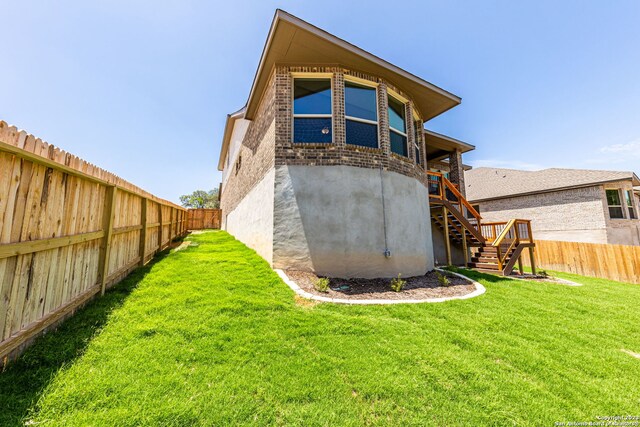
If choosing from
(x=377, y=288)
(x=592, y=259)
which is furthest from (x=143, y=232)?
(x=592, y=259)

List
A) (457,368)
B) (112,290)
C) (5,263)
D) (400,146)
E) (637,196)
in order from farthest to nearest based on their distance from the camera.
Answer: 1. (637,196)
2. (400,146)
3. (112,290)
4. (457,368)
5. (5,263)

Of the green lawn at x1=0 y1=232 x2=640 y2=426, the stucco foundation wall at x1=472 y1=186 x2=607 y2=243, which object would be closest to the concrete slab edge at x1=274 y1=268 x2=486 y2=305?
the green lawn at x1=0 y1=232 x2=640 y2=426

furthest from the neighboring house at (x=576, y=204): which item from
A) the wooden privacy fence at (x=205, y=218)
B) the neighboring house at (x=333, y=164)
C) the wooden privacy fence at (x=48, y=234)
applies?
the wooden privacy fence at (x=205, y=218)

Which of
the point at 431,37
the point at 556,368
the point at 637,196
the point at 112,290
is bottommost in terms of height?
the point at 556,368

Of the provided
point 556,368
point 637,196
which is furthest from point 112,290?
point 637,196

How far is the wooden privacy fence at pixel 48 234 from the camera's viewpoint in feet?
7.45

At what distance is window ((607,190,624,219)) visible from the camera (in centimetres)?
1532

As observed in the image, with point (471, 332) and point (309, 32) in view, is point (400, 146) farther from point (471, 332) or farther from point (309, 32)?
point (471, 332)

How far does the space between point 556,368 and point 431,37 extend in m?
10.4

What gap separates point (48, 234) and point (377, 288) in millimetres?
5635

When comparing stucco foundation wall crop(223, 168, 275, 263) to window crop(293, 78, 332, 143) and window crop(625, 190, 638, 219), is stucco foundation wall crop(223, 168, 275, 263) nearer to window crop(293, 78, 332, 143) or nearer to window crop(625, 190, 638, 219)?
window crop(293, 78, 332, 143)

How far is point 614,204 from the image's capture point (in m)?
15.6

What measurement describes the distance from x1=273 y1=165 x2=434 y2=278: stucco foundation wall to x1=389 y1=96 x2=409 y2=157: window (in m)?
1.62

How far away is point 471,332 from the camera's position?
3.66 metres
